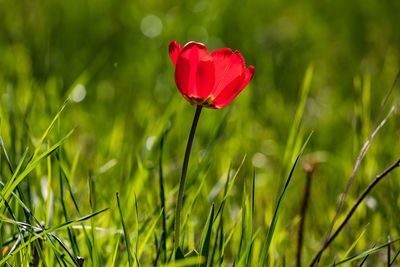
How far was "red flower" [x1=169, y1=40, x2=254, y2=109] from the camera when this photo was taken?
2.86 feet

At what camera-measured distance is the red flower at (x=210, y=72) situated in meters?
0.87

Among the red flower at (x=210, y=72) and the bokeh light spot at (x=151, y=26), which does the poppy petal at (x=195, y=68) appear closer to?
the red flower at (x=210, y=72)

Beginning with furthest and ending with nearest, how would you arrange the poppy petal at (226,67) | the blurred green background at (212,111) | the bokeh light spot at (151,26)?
the bokeh light spot at (151,26) → the blurred green background at (212,111) → the poppy petal at (226,67)

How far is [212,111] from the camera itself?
1723mm

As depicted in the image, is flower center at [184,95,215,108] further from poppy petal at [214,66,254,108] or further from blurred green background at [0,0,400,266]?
blurred green background at [0,0,400,266]

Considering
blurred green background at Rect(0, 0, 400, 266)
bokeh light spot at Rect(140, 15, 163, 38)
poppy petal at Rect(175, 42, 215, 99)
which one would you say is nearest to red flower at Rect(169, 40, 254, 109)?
poppy petal at Rect(175, 42, 215, 99)

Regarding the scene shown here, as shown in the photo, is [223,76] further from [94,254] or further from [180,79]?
[94,254]

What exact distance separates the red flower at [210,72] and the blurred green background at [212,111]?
13.2 inches

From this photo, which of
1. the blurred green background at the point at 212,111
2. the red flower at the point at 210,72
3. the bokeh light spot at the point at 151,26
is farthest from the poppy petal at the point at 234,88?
the bokeh light spot at the point at 151,26

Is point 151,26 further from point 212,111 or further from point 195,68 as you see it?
point 195,68

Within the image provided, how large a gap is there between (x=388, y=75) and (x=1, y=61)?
1581mm

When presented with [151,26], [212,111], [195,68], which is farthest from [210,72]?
[151,26]

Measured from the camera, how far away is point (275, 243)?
1107mm

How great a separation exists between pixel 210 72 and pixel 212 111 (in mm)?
844
